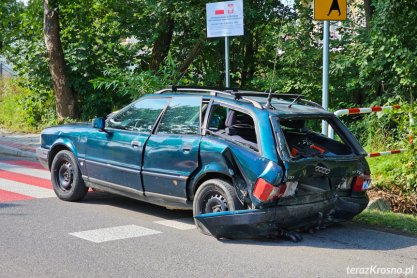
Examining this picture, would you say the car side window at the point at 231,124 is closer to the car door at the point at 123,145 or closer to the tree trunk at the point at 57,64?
the car door at the point at 123,145

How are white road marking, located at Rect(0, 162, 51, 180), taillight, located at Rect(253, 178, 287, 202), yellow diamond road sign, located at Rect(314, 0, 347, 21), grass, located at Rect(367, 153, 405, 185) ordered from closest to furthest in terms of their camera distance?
taillight, located at Rect(253, 178, 287, 202), grass, located at Rect(367, 153, 405, 185), yellow diamond road sign, located at Rect(314, 0, 347, 21), white road marking, located at Rect(0, 162, 51, 180)

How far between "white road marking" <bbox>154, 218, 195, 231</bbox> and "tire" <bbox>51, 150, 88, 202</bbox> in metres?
1.62

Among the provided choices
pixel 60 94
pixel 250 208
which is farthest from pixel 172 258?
pixel 60 94

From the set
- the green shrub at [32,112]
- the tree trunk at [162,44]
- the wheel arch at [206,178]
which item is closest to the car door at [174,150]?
the wheel arch at [206,178]

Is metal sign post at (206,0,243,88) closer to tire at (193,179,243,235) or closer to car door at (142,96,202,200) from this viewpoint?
car door at (142,96,202,200)

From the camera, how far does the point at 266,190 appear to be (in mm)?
6125

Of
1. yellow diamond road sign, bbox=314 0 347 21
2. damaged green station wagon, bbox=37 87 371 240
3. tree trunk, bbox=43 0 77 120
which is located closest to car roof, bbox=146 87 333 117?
damaged green station wagon, bbox=37 87 371 240

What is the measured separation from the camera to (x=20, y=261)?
18.6 feet

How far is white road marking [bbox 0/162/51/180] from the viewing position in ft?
36.6

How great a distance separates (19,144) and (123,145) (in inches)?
345

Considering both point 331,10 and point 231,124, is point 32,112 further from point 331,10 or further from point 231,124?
point 231,124

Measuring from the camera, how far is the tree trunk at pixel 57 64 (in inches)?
675

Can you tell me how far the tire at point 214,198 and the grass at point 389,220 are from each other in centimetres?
202

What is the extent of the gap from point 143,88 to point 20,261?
27.6ft
